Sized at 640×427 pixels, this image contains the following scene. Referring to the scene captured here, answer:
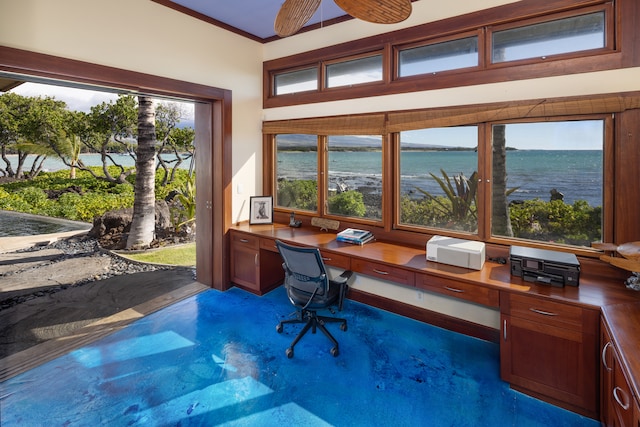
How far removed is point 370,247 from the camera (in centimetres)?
319

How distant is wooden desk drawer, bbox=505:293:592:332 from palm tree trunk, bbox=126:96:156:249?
5565 millimetres

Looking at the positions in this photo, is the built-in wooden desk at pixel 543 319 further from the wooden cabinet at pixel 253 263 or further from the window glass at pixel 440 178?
the wooden cabinet at pixel 253 263

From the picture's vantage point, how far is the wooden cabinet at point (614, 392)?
136 cm

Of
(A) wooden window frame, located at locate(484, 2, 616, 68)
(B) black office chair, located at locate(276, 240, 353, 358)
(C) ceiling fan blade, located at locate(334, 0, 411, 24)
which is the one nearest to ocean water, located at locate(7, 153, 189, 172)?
(B) black office chair, located at locate(276, 240, 353, 358)

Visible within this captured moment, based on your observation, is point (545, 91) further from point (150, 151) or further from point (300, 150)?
point (150, 151)

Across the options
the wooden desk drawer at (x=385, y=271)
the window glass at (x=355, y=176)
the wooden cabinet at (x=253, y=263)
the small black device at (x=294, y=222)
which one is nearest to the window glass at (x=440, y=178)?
the window glass at (x=355, y=176)

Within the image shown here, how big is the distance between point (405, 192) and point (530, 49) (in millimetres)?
1600

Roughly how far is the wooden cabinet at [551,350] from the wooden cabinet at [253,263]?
248 cm

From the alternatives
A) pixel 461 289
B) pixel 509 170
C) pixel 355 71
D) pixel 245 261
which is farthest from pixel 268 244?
pixel 509 170

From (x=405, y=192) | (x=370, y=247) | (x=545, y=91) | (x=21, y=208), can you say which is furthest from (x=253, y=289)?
(x=545, y=91)

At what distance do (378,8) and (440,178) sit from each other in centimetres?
191

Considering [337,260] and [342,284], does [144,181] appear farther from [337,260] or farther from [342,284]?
[342,284]

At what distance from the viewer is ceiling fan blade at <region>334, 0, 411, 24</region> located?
1616 mm

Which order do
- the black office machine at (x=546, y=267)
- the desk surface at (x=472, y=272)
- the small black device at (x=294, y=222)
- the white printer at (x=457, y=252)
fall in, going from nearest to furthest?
the desk surface at (x=472, y=272) → the black office machine at (x=546, y=267) → the white printer at (x=457, y=252) → the small black device at (x=294, y=222)
